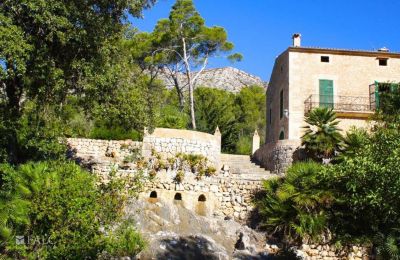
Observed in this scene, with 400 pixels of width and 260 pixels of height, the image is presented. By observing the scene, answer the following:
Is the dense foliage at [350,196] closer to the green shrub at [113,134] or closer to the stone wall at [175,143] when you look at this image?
the stone wall at [175,143]

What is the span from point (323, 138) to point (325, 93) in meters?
5.23

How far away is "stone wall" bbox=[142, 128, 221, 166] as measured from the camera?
21.9 metres

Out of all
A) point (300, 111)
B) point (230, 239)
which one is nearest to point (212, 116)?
point (300, 111)

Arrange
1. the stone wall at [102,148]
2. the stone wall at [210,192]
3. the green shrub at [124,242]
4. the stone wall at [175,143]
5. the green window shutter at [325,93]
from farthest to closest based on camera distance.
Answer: the green window shutter at [325,93], the stone wall at [102,148], the stone wall at [175,143], the stone wall at [210,192], the green shrub at [124,242]

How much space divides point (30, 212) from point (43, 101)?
5.33 metres

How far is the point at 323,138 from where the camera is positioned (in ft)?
69.2

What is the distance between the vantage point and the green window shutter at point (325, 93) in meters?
25.5

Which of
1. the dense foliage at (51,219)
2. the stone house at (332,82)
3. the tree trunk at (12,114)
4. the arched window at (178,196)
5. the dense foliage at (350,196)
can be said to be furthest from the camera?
the stone house at (332,82)

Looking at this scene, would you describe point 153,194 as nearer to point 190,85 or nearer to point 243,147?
point 243,147

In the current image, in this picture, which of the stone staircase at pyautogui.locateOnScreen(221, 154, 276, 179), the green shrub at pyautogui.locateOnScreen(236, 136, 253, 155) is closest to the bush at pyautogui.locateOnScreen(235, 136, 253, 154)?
the green shrub at pyautogui.locateOnScreen(236, 136, 253, 155)

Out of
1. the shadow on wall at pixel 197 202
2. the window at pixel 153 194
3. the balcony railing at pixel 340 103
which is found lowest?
the shadow on wall at pixel 197 202

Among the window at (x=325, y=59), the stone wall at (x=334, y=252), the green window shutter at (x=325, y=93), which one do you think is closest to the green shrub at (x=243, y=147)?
the green window shutter at (x=325, y=93)

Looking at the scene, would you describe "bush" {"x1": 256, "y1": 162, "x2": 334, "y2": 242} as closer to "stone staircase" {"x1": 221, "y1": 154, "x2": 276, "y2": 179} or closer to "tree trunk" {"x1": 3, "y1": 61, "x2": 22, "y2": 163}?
"stone staircase" {"x1": 221, "y1": 154, "x2": 276, "y2": 179}

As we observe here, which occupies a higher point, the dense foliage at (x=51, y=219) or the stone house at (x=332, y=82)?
the stone house at (x=332, y=82)
